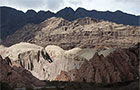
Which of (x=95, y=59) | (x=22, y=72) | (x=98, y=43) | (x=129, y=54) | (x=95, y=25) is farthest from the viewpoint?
(x=95, y=25)

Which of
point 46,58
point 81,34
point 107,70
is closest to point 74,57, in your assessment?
Answer: point 46,58

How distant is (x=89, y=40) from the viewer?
142 meters

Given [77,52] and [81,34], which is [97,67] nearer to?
[77,52]

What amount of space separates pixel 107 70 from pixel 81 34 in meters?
89.6

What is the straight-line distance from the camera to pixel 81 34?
5832 inches

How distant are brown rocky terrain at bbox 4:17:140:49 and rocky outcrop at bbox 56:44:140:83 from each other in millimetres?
64254

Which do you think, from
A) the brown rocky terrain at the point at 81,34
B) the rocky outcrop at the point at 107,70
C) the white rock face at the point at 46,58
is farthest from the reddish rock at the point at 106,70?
the brown rocky terrain at the point at 81,34

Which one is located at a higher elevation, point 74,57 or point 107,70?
point 74,57

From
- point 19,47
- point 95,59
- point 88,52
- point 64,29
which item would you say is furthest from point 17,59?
point 64,29

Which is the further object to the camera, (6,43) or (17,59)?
(6,43)

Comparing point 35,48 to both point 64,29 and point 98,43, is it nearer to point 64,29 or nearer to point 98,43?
point 98,43

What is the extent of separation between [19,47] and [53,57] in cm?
1347

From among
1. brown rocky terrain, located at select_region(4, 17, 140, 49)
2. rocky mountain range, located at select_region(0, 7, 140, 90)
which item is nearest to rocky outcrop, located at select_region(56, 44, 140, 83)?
rocky mountain range, located at select_region(0, 7, 140, 90)

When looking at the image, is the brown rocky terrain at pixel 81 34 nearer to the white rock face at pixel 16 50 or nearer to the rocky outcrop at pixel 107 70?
the white rock face at pixel 16 50
